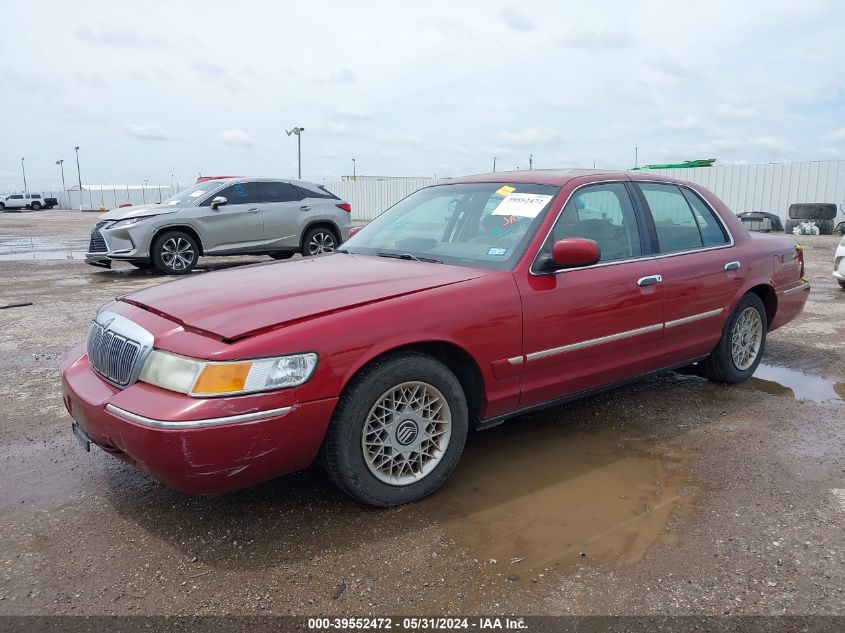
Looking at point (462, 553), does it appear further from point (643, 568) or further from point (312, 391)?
point (312, 391)

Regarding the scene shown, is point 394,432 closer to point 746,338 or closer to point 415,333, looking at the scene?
point 415,333

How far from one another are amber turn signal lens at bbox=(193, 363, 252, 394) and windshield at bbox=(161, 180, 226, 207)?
932cm

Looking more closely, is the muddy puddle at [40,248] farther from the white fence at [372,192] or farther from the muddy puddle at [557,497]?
the white fence at [372,192]

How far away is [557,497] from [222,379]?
168cm

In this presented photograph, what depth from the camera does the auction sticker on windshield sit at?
12.2 feet

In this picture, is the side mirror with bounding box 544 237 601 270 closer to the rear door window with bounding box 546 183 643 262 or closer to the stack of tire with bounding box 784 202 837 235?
the rear door window with bounding box 546 183 643 262

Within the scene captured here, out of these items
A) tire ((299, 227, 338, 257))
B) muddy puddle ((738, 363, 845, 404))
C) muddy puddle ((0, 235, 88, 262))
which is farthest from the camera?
muddy puddle ((0, 235, 88, 262))

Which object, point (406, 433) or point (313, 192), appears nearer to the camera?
point (406, 433)

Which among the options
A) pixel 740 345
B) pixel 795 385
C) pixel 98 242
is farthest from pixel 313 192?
pixel 795 385

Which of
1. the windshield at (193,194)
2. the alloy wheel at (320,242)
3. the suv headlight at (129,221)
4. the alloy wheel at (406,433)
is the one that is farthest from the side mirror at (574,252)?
the alloy wheel at (320,242)

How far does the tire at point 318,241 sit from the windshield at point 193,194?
5.74 feet

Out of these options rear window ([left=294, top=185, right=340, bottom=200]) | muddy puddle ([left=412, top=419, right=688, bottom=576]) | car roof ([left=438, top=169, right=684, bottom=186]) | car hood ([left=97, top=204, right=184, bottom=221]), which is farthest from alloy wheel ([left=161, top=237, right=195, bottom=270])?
muddy puddle ([left=412, top=419, right=688, bottom=576])

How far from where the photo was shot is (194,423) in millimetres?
2492

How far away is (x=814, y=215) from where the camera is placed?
21438mm
